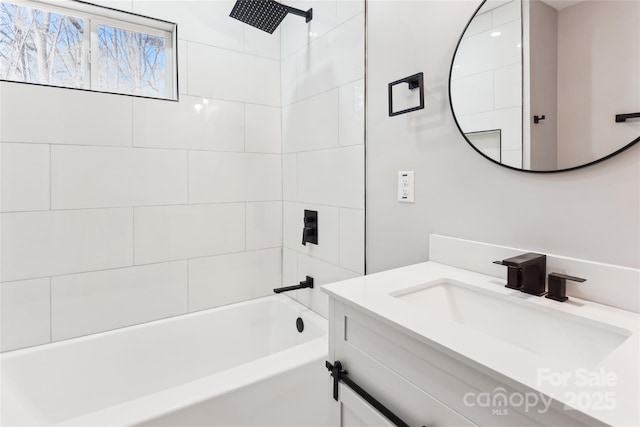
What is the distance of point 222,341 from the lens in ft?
6.33

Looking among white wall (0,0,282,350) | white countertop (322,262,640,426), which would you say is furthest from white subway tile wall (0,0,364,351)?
white countertop (322,262,640,426)

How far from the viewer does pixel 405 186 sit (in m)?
1.32

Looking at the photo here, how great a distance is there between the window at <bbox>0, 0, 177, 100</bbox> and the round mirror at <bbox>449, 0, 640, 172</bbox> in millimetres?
1538

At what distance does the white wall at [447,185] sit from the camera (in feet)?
2.64

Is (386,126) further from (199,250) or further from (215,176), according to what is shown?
(199,250)

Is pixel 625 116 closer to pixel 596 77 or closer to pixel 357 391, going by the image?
pixel 596 77

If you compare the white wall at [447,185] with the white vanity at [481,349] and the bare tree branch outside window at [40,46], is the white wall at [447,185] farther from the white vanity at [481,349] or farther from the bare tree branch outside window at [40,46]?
the bare tree branch outside window at [40,46]

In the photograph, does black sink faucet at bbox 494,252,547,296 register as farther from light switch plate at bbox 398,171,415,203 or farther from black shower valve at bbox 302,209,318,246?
black shower valve at bbox 302,209,318,246

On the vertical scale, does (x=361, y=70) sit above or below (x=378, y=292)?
above

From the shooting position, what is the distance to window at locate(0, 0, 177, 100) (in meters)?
1.56

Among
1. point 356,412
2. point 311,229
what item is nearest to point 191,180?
point 311,229

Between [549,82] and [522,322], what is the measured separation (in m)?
0.65

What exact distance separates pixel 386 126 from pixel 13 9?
1853 millimetres

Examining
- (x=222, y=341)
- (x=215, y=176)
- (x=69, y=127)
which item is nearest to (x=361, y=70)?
(x=215, y=176)
